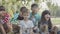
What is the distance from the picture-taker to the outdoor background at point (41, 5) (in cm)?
206

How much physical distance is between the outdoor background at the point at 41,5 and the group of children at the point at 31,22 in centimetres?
4

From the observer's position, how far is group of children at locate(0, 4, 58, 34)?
2.01 metres

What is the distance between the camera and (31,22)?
2.11 metres

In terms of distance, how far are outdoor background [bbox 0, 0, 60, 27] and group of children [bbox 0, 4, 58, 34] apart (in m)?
0.04

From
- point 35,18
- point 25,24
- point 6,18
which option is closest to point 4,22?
point 6,18

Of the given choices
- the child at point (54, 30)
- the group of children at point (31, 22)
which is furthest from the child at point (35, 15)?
the child at point (54, 30)

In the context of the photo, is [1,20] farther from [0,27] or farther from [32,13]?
[32,13]

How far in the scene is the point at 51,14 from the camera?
2.19 meters

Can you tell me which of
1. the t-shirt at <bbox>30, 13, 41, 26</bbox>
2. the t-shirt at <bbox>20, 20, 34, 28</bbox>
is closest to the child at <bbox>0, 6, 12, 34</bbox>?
the t-shirt at <bbox>20, 20, 34, 28</bbox>

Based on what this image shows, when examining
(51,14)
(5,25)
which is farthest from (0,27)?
(51,14)

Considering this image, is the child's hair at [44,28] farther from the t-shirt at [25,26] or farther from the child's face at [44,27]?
the t-shirt at [25,26]

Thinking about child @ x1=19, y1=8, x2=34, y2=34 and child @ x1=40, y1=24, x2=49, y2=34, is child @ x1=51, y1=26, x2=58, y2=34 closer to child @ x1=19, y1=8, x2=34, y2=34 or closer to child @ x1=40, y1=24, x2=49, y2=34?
child @ x1=40, y1=24, x2=49, y2=34

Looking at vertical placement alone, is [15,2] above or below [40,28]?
above

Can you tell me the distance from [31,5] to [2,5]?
287 millimetres
